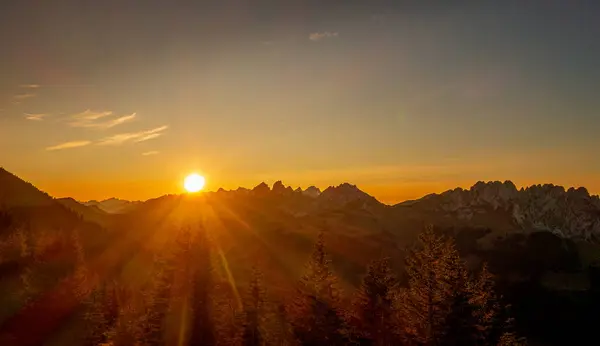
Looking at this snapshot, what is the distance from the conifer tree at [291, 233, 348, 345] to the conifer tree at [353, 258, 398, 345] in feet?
16.5

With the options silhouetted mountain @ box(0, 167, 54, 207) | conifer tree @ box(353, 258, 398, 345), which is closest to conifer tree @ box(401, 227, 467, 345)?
conifer tree @ box(353, 258, 398, 345)

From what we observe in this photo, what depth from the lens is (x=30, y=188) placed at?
17388cm

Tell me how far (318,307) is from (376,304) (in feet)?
32.0

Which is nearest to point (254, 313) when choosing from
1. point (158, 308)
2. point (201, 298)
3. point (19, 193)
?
point (201, 298)

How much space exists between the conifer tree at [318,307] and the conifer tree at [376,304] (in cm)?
504

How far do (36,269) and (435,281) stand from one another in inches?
3729

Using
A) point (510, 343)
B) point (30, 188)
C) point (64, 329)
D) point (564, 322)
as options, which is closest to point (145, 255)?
point (30, 188)

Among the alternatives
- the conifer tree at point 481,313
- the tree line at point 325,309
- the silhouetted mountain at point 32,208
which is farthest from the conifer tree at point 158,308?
the silhouetted mountain at point 32,208

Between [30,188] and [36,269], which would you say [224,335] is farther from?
[30,188]

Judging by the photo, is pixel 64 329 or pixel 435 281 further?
pixel 64 329

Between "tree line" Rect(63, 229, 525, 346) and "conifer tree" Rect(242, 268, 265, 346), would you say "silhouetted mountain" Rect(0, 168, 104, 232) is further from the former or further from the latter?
"tree line" Rect(63, 229, 525, 346)

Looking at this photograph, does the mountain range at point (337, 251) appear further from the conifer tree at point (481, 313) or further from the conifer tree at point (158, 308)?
the conifer tree at point (481, 313)

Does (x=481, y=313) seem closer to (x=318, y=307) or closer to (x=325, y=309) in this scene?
(x=325, y=309)

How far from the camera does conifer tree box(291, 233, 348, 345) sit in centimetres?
4009
